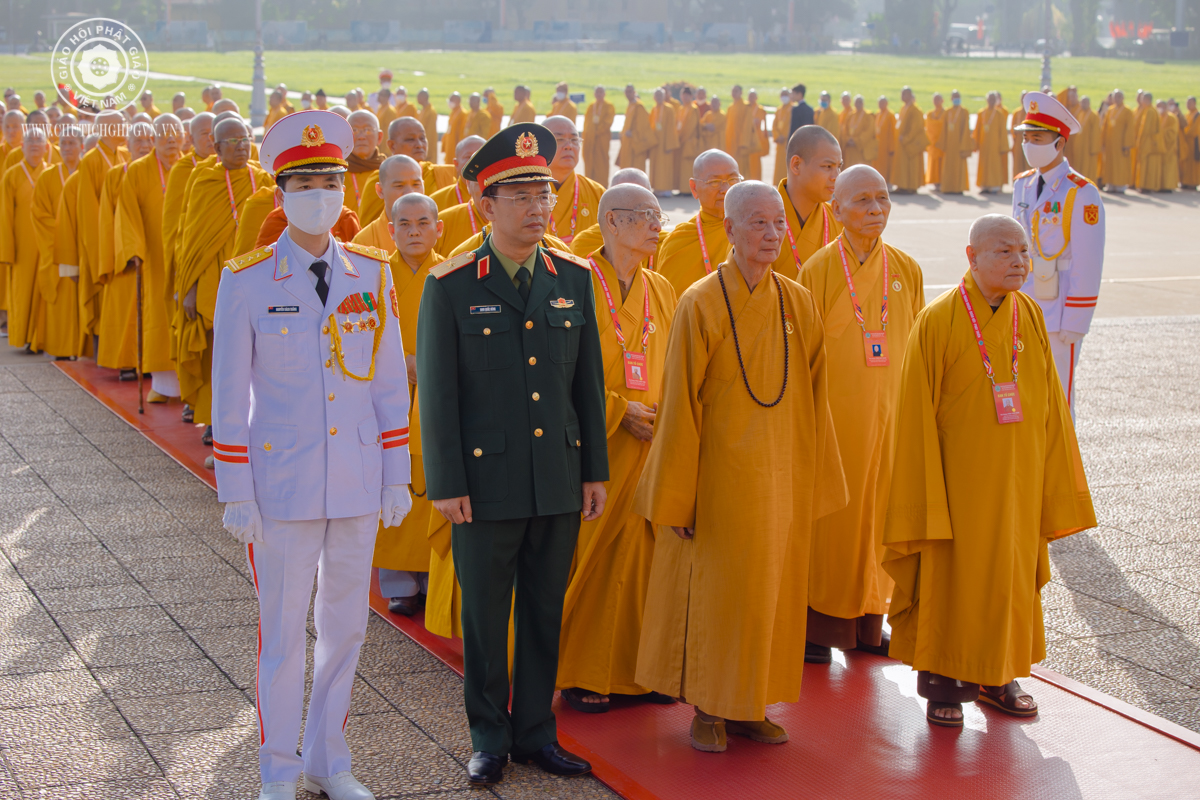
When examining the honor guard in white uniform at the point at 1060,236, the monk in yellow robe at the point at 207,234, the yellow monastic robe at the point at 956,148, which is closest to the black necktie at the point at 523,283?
the honor guard in white uniform at the point at 1060,236

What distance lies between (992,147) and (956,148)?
2.59 ft

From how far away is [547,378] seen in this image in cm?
395

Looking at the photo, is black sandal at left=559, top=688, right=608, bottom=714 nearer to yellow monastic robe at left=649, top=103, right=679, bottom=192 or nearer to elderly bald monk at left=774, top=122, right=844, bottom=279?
elderly bald monk at left=774, top=122, right=844, bottom=279

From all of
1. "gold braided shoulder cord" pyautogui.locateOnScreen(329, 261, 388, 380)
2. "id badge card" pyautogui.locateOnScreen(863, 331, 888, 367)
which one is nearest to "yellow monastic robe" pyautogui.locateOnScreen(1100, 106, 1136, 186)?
"id badge card" pyautogui.locateOnScreen(863, 331, 888, 367)

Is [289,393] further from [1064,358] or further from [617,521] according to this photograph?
[1064,358]

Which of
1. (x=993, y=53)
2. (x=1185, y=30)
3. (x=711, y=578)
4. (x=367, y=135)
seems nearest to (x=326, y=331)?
(x=711, y=578)

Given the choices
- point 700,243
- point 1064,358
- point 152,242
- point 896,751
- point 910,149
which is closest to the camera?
point 896,751

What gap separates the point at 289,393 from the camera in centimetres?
364

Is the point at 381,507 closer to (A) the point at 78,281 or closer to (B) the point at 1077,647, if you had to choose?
(B) the point at 1077,647

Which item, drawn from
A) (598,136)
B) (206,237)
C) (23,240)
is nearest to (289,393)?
(206,237)

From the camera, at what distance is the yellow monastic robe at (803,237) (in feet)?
18.5

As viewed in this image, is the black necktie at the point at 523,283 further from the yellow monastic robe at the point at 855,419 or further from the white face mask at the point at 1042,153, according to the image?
the white face mask at the point at 1042,153

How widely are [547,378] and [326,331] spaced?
72 centimetres

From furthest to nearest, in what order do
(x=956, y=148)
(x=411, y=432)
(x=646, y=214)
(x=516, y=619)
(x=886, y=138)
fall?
(x=886, y=138) < (x=956, y=148) < (x=411, y=432) < (x=646, y=214) < (x=516, y=619)
